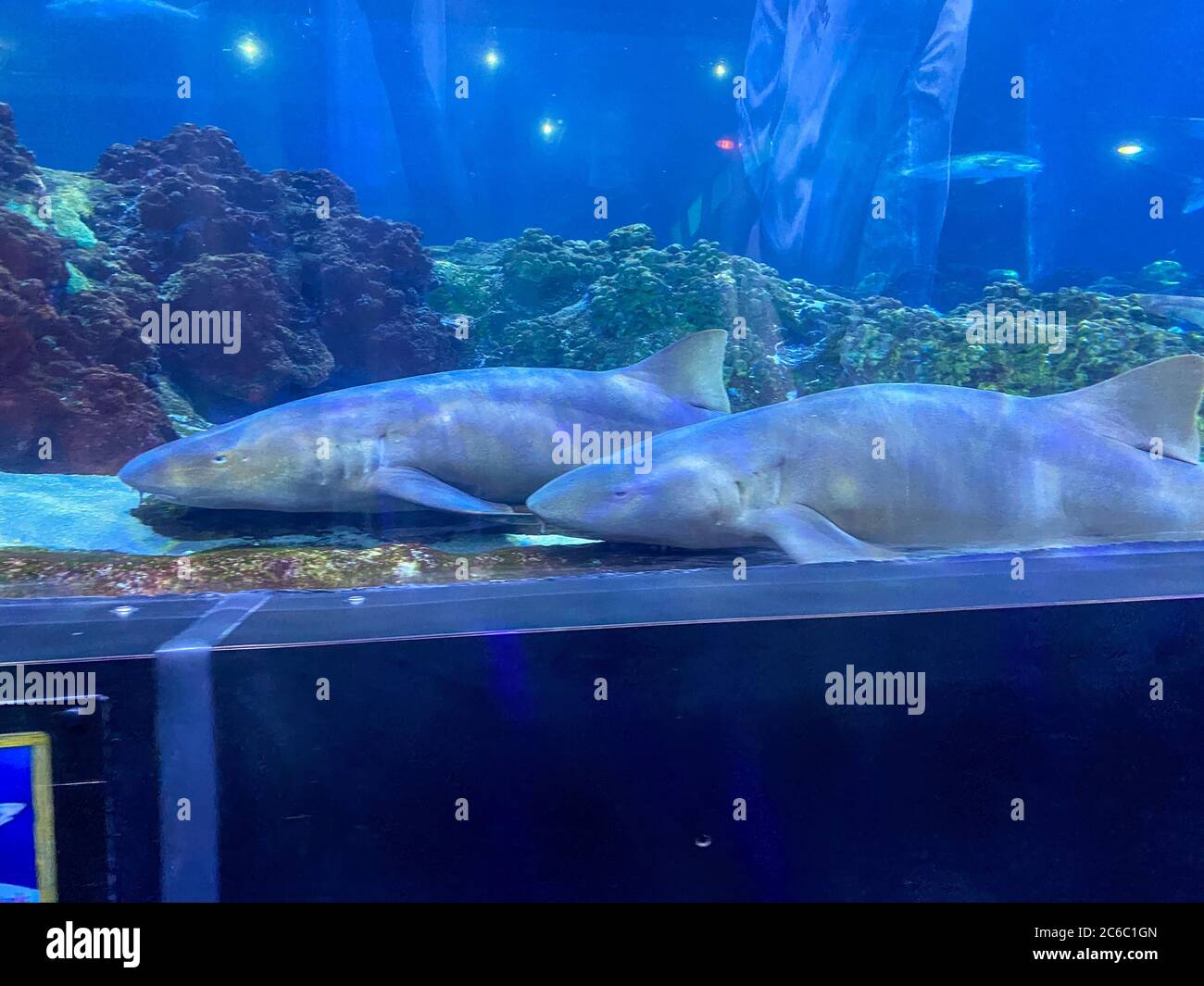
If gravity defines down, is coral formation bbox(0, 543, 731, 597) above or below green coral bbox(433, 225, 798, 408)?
below

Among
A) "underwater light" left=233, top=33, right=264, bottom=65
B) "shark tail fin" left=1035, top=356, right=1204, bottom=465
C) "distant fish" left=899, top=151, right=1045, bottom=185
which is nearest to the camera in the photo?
"shark tail fin" left=1035, top=356, right=1204, bottom=465

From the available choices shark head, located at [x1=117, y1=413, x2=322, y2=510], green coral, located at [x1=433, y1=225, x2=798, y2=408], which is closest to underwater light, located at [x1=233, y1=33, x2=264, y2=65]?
green coral, located at [x1=433, y1=225, x2=798, y2=408]

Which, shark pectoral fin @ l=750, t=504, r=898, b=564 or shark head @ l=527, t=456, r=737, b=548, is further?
shark head @ l=527, t=456, r=737, b=548

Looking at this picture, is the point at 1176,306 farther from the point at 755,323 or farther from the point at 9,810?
the point at 9,810

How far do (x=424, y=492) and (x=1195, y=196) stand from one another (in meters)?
29.6

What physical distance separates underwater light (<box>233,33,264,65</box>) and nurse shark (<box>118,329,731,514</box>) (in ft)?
56.4

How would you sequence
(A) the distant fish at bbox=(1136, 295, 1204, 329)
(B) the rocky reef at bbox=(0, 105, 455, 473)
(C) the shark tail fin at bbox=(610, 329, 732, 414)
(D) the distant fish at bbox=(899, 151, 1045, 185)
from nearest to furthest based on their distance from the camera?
(C) the shark tail fin at bbox=(610, 329, 732, 414) → (B) the rocky reef at bbox=(0, 105, 455, 473) → (A) the distant fish at bbox=(1136, 295, 1204, 329) → (D) the distant fish at bbox=(899, 151, 1045, 185)

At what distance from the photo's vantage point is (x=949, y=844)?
1975mm

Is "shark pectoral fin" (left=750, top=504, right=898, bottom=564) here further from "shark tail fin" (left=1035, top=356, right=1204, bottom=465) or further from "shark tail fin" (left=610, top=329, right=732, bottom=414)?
"shark tail fin" (left=610, top=329, right=732, bottom=414)

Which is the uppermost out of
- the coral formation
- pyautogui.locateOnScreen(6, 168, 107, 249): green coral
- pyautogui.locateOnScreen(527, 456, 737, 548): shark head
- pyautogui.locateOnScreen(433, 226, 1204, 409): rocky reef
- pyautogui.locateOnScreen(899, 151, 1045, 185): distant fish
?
pyautogui.locateOnScreen(899, 151, 1045, 185): distant fish

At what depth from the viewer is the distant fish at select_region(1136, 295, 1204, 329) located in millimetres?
6453

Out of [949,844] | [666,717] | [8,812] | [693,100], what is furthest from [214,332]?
[693,100]
